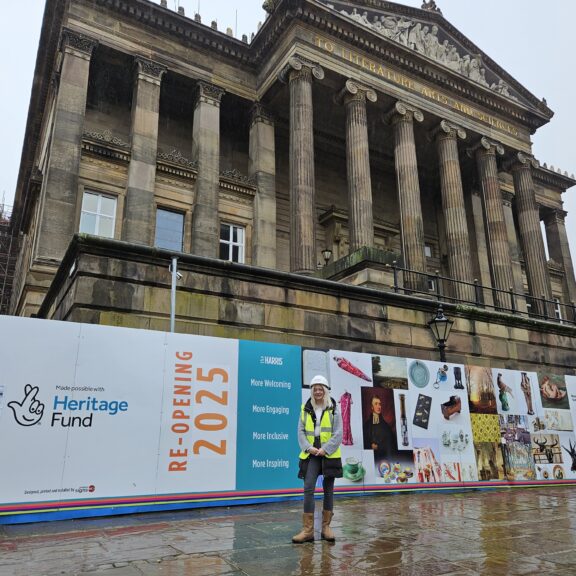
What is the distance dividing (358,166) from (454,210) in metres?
6.10

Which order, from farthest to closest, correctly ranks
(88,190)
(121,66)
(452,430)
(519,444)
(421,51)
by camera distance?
(421,51) → (121,66) → (88,190) → (519,444) → (452,430)

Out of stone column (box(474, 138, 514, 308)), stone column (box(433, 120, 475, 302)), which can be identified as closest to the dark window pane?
stone column (box(433, 120, 475, 302))

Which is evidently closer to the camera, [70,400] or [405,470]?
[70,400]

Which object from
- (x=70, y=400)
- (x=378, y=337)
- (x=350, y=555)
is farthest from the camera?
(x=378, y=337)

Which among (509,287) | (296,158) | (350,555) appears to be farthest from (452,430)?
(509,287)

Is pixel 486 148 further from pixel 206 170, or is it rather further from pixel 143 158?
pixel 143 158

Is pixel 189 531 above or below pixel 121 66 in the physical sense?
below

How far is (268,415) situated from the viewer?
9242mm

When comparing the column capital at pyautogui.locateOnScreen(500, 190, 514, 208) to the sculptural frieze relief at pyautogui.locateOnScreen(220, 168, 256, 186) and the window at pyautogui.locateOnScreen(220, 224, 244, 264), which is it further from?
the window at pyautogui.locateOnScreen(220, 224, 244, 264)

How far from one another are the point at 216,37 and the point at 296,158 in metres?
8.39

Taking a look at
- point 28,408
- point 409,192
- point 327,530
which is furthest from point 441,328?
point 409,192

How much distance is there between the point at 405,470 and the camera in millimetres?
10328

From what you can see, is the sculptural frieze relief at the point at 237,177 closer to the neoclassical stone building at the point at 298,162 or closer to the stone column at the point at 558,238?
the neoclassical stone building at the point at 298,162

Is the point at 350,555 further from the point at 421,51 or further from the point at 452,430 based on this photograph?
the point at 421,51
